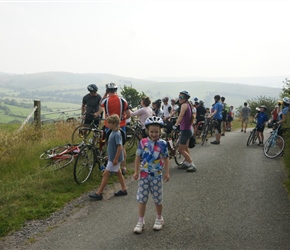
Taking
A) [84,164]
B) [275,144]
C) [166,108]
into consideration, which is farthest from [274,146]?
[84,164]

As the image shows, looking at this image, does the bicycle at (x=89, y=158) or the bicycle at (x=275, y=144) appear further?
the bicycle at (x=275, y=144)

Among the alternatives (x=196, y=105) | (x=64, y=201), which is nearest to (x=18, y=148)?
(x=64, y=201)

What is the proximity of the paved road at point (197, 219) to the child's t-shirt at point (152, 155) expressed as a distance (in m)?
0.99

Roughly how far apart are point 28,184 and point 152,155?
308 cm

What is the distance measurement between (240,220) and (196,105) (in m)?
9.64

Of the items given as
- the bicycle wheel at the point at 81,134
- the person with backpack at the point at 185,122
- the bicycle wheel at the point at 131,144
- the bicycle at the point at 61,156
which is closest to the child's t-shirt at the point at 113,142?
the bicycle at the point at 61,156

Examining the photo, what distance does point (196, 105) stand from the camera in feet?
46.6

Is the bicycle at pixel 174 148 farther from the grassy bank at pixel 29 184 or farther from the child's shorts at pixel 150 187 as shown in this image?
the child's shorts at pixel 150 187

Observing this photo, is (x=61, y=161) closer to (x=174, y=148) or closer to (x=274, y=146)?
(x=174, y=148)

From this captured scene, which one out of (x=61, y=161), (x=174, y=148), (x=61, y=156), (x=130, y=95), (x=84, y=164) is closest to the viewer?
(x=84, y=164)

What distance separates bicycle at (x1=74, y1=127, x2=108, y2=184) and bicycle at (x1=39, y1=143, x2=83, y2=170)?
53 cm

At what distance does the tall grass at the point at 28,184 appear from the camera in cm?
496

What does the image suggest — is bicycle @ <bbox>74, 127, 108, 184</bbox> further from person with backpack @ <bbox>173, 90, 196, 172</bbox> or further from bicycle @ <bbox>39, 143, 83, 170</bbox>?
person with backpack @ <bbox>173, 90, 196, 172</bbox>

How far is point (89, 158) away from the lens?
21.9 ft
